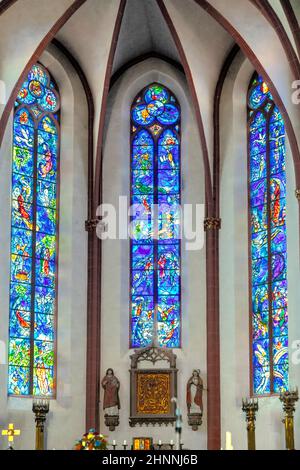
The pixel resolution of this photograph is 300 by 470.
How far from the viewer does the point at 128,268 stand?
3092 cm

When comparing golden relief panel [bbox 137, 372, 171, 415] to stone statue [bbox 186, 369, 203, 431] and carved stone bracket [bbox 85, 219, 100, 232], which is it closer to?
stone statue [bbox 186, 369, 203, 431]

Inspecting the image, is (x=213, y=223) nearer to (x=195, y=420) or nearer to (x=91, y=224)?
(x=91, y=224)

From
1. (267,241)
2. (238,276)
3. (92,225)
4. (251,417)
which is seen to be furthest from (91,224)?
(251,417)

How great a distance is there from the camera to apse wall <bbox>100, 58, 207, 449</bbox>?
29594mm

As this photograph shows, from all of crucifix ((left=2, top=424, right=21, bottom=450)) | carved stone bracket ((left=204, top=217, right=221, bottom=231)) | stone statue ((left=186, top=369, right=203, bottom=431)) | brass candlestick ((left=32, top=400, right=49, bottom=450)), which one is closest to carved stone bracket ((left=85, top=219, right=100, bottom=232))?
carved stone bracket ((left=204, top=217, right=221, bottom=231))

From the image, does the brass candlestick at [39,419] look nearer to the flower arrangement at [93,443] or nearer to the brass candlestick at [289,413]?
the flower arrangement at [93,443]

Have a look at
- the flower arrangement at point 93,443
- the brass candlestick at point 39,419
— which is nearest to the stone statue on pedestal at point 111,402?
the brass candlestick at point 39,419

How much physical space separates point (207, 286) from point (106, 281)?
268cm

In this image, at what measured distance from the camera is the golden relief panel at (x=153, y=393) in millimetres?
29469

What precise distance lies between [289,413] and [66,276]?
732 cm

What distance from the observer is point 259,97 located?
30.9m

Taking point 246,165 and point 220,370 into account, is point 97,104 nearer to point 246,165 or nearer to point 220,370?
point 246,165
